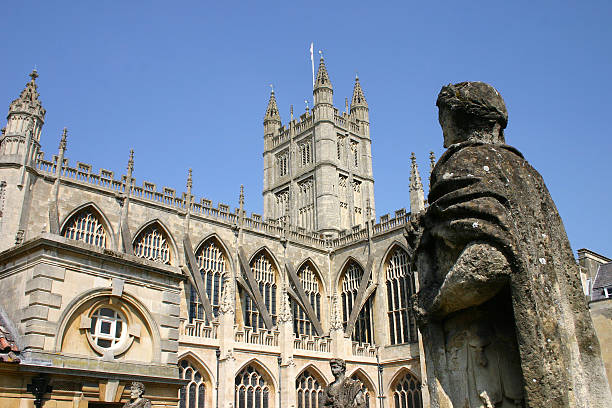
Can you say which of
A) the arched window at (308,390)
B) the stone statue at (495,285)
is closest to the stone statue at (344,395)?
the stone statue at (495,285)

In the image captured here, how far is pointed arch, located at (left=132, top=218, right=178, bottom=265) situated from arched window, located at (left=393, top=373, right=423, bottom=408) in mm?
11815

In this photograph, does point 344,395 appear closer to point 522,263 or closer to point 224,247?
point 522,263

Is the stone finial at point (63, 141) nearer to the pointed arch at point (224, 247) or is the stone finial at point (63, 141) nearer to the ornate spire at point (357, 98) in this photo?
the pointed arch at point (224, 247)

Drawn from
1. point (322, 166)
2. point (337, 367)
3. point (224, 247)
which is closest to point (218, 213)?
point (224, 247)

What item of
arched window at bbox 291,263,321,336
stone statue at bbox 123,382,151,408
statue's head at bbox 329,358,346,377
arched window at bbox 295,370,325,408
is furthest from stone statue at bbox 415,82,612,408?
arched window at bbox 291,263,321,336

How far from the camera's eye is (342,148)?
38.9 m

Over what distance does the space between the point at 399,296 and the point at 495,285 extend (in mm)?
25738

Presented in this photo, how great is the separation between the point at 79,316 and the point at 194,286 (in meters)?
16.4

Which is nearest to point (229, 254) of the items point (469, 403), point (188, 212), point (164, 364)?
point (188, 212)

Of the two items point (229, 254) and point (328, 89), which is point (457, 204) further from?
point (328, 89)

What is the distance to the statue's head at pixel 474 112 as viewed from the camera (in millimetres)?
3221

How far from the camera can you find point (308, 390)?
78.6 ft

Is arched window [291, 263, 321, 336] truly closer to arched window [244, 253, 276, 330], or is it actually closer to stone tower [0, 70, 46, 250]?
arched window [244, 253, 276, 330]

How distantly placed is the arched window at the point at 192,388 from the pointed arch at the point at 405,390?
380 inches
